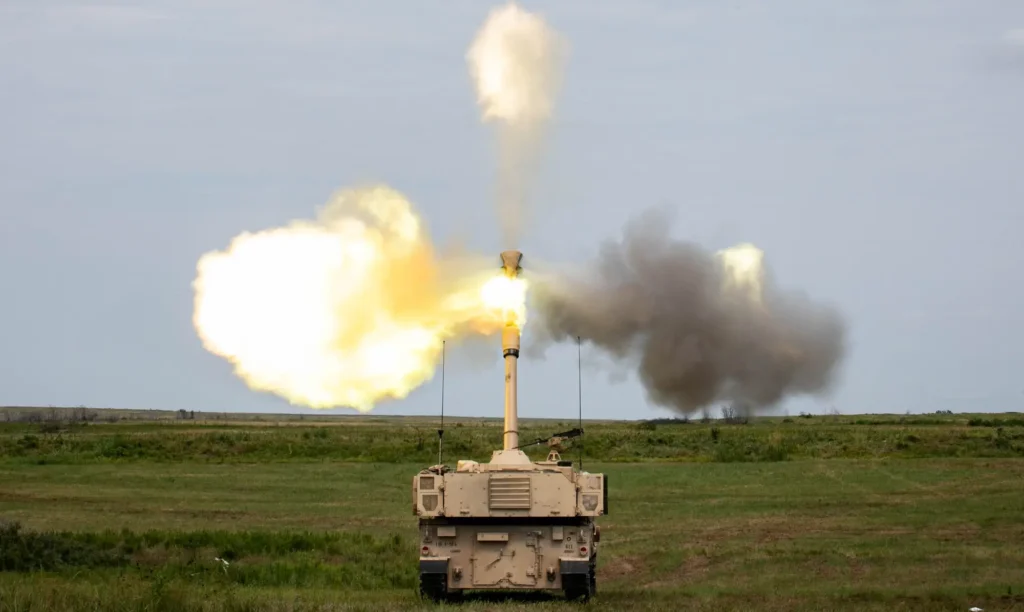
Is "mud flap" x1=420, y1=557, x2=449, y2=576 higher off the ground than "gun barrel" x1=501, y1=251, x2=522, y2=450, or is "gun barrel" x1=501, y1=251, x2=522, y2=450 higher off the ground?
"gun barrel" x1=501, y1=251, x2=522, y2=450

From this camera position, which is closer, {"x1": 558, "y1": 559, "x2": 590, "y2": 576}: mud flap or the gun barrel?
{"x1": 558, "y1": 559, "x2": 590, "y2": 576}: mud flap

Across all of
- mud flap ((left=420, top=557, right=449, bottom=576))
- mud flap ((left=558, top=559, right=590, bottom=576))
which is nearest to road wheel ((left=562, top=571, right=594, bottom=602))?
mud flap ((left=558, top=559, right=590, bottom=576))

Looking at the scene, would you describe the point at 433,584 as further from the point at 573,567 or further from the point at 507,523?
the point at 573,567

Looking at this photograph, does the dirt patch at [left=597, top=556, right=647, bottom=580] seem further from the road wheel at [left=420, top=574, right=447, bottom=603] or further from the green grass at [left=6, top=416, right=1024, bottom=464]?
the green grass at [left=6, top=416, right=1024, bottom=464]

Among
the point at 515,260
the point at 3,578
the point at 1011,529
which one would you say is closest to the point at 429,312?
the point at 515,260

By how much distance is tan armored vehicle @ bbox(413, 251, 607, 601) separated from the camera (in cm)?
2427

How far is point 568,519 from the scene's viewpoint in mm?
24453

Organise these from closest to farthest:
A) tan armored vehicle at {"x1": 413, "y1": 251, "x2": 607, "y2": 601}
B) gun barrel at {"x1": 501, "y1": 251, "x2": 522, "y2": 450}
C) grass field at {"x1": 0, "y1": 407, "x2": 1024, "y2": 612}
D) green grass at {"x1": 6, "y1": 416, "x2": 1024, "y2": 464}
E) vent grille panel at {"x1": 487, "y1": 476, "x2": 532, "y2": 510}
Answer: grass field at {"x1": 0, "y1": 407, "x2": 1024, "y2": 612} < tan armored vehicle at {"x1": 413, "y1": 251, "x2": 607, "y2": 601} < vent grille panel at {"x1": 487, "y1": 476, "x2": 532, "y2": 510} < gun barrel at {"x1": 501, "y1": 251, "x2": 522, "y2": 450} < green grass at {"x1": 6, "y1": 416, "x2": 1024, "y2": 464}

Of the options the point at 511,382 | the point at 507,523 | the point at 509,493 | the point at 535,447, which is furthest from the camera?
the point at 535,447

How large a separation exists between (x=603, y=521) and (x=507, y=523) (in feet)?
53.3

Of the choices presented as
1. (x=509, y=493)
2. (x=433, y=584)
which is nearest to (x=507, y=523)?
(x=509, y=493)

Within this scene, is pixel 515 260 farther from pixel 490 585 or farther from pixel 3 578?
pixel 3 578

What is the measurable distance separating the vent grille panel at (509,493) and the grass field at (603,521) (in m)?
1.55

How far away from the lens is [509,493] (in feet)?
80.2
